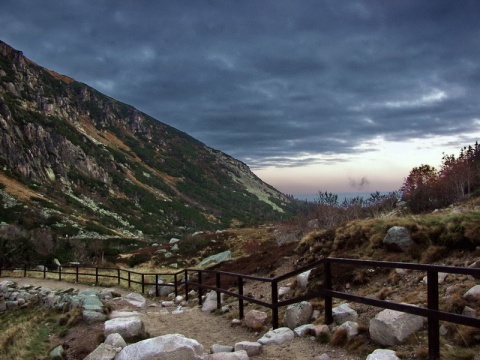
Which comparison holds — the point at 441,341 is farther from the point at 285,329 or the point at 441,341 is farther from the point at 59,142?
the point at 59,142

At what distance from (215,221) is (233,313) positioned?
142 m

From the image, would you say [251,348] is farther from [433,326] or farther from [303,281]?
[303,281]

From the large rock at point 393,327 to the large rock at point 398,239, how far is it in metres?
5.82

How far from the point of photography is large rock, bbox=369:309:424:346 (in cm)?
554

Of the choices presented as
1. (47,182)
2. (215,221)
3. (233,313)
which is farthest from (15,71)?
(233,313)

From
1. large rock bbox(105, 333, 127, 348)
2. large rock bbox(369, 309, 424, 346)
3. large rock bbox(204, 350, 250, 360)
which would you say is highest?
large rock bbox(369, 309, 424, 346)

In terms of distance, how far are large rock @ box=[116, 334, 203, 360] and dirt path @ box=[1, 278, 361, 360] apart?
134 cm

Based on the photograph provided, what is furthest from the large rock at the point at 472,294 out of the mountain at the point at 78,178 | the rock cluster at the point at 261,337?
the mountain at the point at 78,178

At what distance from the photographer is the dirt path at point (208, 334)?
6234 mm

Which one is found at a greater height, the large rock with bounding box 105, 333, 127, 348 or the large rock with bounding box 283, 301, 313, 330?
the large rock with bounding box 283, 301, 313, 330

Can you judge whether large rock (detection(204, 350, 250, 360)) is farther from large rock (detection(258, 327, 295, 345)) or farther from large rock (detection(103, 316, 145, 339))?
large rock (detection(103, 316, 145, 339))

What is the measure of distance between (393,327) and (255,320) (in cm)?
410

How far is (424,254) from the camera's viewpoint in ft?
33.4

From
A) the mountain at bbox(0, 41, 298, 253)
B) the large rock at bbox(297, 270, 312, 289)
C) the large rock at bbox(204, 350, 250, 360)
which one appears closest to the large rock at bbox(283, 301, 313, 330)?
the large rock at bbox(204, 350, 250, 360)
